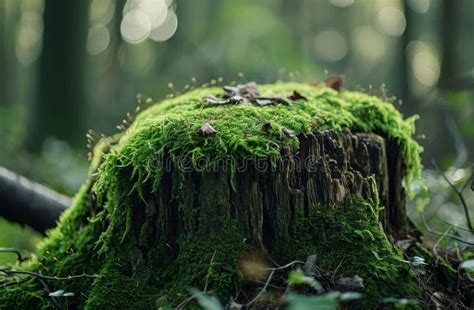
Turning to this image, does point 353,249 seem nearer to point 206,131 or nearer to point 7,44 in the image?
point 206,131

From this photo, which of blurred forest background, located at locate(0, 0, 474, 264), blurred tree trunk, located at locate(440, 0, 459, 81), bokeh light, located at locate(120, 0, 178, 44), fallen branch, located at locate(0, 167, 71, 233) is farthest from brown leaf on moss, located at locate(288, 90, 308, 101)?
bokeh light, located at locate(120, 0, 178, 44)

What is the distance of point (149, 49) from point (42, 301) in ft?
90.2

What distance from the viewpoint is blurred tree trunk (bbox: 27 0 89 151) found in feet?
37.2

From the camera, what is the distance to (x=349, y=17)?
34.8m

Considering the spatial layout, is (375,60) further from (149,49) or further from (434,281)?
(434,281)

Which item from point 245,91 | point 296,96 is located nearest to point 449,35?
point 296,96

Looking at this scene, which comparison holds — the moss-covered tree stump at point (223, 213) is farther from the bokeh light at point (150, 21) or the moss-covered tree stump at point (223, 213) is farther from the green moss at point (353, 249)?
the bokeh light at point (150, 21)

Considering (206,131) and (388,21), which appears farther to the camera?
(388,21)

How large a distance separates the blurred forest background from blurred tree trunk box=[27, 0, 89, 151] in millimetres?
23

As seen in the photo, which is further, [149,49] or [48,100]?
[149,49]

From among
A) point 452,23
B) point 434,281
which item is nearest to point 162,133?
point 434,281

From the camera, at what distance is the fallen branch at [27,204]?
4.27 meters

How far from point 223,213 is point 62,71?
32.4 ft

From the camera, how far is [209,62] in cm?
1706
